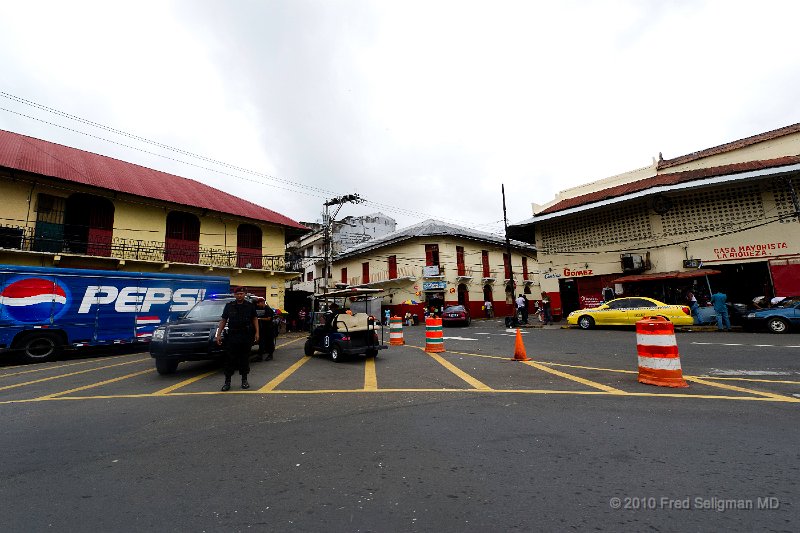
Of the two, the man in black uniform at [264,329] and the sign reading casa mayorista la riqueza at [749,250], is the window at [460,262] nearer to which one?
the sign reading casa mayorista la riqueza at [749,250]

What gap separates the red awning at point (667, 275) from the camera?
59.4 ft

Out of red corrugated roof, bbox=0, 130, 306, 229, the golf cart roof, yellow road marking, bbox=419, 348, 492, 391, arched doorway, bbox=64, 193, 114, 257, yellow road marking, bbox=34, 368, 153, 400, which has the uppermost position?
red corrugated roof, bbox=0, 130, 306, 229

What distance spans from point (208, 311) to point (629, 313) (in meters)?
17.1

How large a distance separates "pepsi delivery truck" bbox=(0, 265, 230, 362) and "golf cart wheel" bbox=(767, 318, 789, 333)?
22.6 metres

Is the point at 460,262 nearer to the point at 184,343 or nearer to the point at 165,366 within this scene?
the point at 165,366

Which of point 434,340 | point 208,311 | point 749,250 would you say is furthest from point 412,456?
point 749,250

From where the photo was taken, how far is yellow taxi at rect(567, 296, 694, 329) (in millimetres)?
14961

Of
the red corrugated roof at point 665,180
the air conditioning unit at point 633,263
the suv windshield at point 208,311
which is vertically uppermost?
the red corrugated roof at point 665,180

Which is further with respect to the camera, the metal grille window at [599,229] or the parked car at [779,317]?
the metal grille window at [599,229]

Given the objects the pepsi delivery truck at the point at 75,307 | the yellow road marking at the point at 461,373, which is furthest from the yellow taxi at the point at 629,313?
the pepsi delivery truck at the point at 75,307

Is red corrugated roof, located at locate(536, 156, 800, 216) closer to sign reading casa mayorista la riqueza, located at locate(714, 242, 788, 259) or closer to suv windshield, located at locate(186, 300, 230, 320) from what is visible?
sign reading casa mayorista la riqueza, located at locate(714, 242, 788, 259)

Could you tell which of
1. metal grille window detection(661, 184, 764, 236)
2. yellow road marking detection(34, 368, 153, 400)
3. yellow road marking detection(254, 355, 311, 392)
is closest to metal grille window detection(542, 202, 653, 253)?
metal grille window detection(661, 184, 764, 236)

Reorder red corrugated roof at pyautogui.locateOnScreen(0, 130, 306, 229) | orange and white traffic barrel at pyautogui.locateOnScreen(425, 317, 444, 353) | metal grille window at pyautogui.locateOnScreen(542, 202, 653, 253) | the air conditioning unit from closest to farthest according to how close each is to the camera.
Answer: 1. orange and white traffic barrel at pyautogui.locateOnScreen(425, 317, 444, 353)
2. red corrugated roof at pyautogui.locateOnScreen(0, 130, 306, 229)
3. the air conditioning unit
4. metal grille window at pyautogui.locateOnScreen(542, 202, 653, 253)

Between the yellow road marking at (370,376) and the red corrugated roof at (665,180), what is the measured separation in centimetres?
1965
